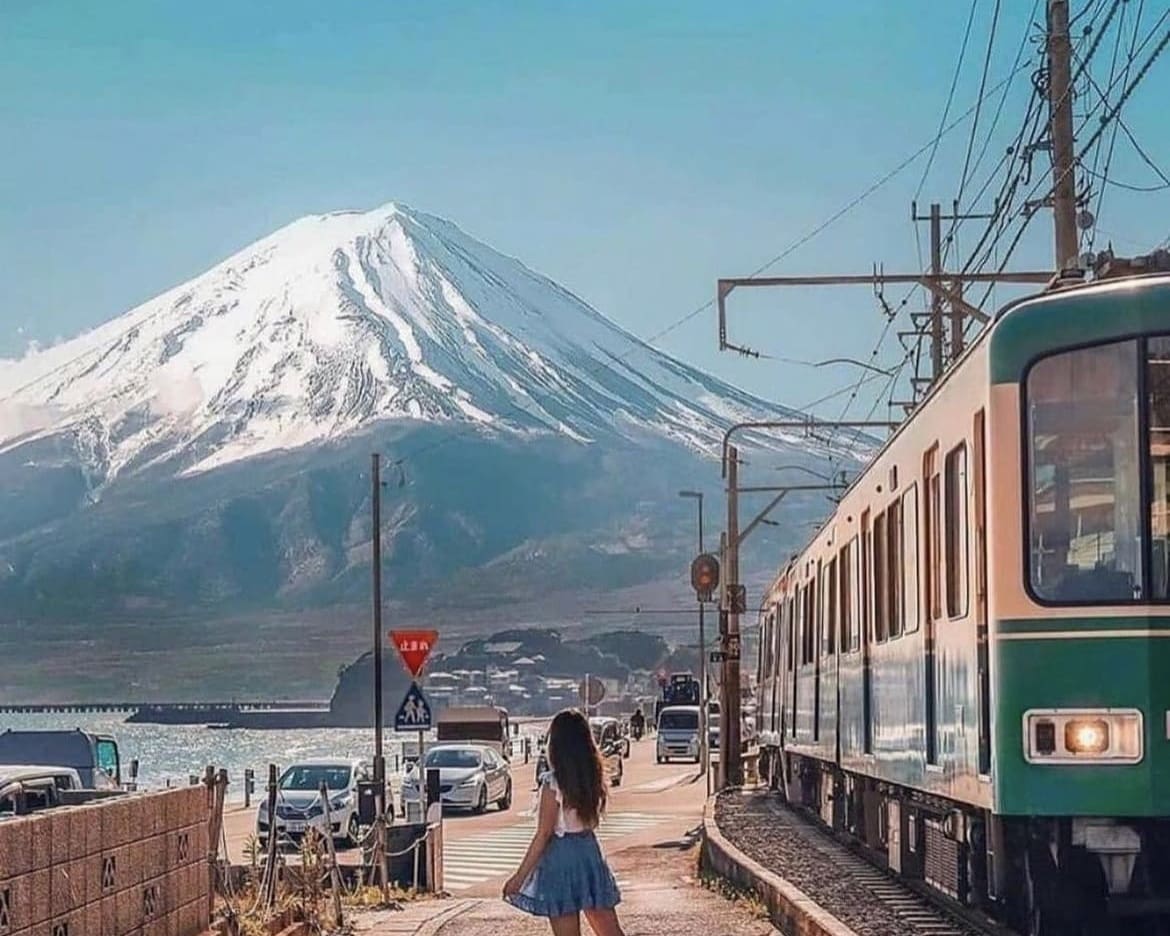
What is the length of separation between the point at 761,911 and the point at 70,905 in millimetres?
6388

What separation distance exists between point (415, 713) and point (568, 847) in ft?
56.3

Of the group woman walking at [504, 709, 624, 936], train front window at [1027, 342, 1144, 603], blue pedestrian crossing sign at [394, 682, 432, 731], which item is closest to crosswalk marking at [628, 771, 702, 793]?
blue pedestrian crossing sign at [394, 682, 432, 731]

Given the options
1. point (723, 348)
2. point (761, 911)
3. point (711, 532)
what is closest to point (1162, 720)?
point (761, 911)

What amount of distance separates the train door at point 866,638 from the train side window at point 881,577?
0.31m

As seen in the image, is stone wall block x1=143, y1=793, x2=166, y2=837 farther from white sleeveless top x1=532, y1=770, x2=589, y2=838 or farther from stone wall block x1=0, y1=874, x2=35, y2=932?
white sleeveless top x1=532, y1=770, x2=589, y2=838

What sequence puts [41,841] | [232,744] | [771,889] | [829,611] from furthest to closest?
[232,744] → [829,611] → [771,889] → [41,841]

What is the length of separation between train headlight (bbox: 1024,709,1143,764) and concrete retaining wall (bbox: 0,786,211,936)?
4274 millimetres

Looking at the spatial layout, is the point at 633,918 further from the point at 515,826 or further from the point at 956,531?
the point at 515,826

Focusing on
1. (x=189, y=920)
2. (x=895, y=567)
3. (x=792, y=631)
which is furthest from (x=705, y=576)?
(x=189, y=920)

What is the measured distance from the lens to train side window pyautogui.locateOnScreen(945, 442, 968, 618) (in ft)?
38.3

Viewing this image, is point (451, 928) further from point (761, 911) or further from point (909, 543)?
point (909, 543)

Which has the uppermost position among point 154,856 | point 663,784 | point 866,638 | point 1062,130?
point 1062,130

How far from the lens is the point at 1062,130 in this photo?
2091cm

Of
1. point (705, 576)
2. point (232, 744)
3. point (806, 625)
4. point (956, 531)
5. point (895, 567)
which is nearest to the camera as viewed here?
point (956, 531)
